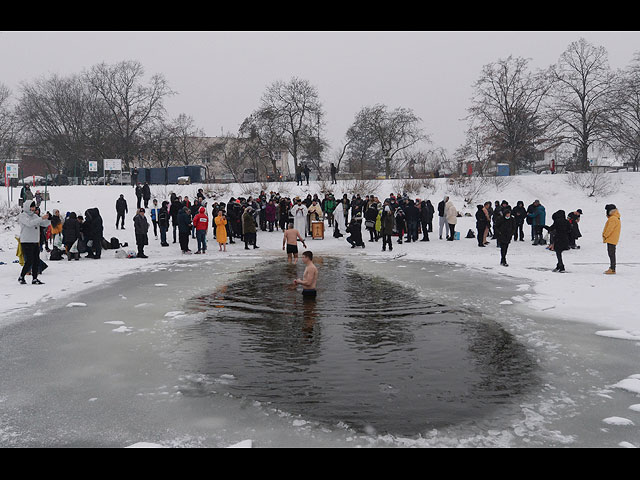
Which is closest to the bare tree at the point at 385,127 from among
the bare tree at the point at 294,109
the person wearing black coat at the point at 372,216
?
the bare tree at the point at 294,109

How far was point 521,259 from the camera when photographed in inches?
671

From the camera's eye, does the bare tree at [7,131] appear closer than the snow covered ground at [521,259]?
No

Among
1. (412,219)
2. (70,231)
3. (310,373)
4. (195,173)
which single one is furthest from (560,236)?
(195,173)

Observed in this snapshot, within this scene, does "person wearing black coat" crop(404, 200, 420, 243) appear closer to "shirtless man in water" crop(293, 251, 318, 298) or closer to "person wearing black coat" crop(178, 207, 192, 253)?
"person wearing black coat" crop(178, 207, 192, 253)

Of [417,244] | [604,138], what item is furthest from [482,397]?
[604,138]

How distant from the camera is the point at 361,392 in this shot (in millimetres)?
5859

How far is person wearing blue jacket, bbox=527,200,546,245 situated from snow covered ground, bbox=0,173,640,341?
1.36ft

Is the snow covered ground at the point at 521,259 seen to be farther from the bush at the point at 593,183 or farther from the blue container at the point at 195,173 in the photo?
the blue container at the point at 195,173

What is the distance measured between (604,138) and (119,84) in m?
55.5

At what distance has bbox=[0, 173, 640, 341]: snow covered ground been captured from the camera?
10375 millimetres

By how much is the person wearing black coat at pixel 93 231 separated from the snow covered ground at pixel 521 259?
478 millimetres

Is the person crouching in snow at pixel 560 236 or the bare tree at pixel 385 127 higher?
the bare tree at pixel 385 127

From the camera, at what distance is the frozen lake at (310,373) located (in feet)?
16.1
